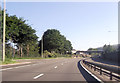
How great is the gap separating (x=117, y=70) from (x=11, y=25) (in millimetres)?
36775

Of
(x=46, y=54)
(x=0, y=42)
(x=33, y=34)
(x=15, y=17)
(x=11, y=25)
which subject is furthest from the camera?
(x=46, y=54)

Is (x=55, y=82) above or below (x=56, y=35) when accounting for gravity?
below

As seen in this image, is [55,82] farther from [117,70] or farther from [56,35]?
[56,35]

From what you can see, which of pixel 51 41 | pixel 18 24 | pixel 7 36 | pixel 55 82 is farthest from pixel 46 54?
pixel 55 82

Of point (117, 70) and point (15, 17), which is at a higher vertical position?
point (15, 17)

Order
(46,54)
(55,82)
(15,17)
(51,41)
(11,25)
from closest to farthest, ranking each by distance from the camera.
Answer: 1. (55,82)
2. (11,25)
3. (15,17)
4. (46,54)
5. (51,41)

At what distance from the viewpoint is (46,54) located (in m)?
88.1

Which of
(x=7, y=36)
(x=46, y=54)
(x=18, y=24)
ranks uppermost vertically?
(x=18, y=24)

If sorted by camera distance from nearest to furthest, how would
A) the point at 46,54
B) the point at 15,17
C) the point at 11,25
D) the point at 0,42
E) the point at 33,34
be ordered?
1. the point at 0,42
2. the point at 11,25
3. the point at 15,17
4. the point at 33,34
5. the point at 46,54

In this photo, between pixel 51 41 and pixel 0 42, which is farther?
pixel 51 41

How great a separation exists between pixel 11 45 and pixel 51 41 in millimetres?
42600

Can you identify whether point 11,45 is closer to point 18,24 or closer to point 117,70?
point 18,24

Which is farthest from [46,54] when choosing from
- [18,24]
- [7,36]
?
[7,36]

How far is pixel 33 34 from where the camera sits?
2165 inches
